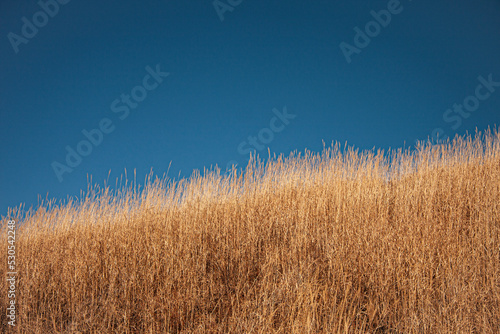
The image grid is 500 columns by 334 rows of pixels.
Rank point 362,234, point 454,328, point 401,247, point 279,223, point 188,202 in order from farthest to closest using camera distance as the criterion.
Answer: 1. point 188,202
2. point 279,223
3. point 362,234
4. point 401,247
5. point 454,328

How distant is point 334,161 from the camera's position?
23.5 ft

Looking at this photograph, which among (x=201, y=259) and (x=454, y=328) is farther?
(x=201, y=259)

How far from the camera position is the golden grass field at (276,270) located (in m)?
2.84

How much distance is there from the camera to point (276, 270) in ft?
11.0

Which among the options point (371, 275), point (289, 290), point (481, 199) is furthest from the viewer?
point (481, 199)

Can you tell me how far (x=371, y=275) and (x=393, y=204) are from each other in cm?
253

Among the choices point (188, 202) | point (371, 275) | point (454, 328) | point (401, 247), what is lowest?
point (454, 328)

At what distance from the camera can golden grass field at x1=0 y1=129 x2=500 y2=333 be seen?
2840 mm

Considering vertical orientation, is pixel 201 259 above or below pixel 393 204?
below

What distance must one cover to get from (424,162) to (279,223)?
187 inches

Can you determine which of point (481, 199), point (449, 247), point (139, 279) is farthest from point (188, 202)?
point (481, 199)

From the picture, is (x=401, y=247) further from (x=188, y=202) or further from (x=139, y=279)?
(x=188, y=202)

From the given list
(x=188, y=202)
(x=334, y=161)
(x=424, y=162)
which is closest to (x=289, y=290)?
(x=188, y=202)

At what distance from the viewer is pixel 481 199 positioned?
5219mm
